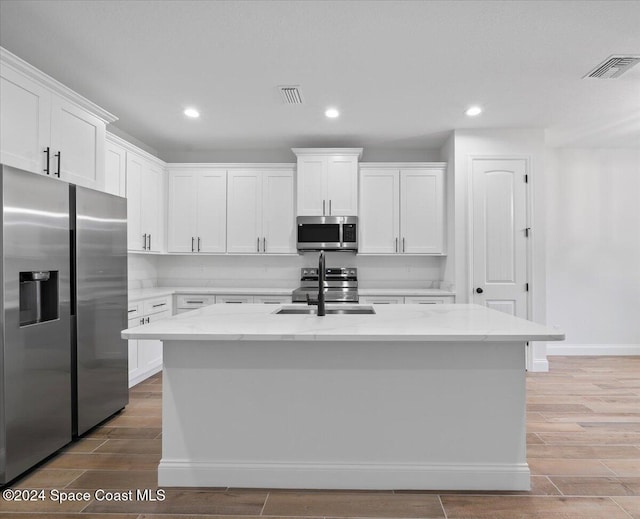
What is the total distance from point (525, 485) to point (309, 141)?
400cm

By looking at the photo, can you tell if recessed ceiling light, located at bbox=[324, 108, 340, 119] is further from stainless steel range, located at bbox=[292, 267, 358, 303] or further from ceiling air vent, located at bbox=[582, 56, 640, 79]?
ceiling air vent, located at bbox=[582, 56, 640, 79]

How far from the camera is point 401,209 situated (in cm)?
512

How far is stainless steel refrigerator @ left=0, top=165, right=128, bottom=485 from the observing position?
2275mm

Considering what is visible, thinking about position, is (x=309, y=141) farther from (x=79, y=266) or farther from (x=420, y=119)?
(x=79, y=266)

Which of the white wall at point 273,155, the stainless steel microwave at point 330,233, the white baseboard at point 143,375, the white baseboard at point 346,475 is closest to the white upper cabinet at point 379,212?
the stainless steel microwave at point 330,233

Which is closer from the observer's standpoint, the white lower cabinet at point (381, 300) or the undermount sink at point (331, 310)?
the undermount sink at point (331, 310)

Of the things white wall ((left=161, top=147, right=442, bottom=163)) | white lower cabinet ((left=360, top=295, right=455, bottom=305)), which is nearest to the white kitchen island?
white lower cabinet ((left=360, top=295, right=455, bottom=305))

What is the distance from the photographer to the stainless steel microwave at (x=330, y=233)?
5004 millimetres

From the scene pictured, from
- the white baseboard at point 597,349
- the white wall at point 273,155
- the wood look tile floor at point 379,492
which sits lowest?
the wood look tile floor at point 379,492

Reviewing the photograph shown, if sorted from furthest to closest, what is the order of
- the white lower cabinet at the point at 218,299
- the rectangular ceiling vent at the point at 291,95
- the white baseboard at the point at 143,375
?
the white lower cabinet at the point at 218,299
the white baseboard at the point at 143,375
the rectangular ceiling vent at the point at 291,95

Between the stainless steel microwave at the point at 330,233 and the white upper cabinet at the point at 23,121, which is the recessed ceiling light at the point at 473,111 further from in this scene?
the white upper cabinet at the point at 23,121

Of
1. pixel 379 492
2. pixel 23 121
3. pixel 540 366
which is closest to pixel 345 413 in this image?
pixel 379 492

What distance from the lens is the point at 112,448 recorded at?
9.09ft

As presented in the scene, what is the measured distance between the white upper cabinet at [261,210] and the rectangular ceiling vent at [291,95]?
4.60ft
